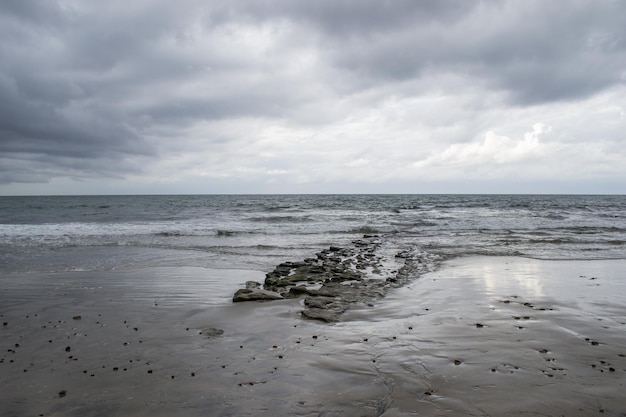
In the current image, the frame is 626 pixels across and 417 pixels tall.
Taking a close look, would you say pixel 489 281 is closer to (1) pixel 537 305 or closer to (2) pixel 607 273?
(1) pixel 537 305

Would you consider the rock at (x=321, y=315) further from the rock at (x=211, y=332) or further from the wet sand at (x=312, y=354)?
the rock at (x=211, y=332)

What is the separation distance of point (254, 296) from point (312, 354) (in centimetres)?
342

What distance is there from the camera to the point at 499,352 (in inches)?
206

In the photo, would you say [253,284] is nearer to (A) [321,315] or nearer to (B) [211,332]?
(A) [321,315]

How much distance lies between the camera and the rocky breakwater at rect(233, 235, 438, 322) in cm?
809

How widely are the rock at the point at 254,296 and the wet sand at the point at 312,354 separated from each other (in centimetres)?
33

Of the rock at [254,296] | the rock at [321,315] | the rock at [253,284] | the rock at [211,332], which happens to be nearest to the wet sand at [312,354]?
the rock at [211,332]

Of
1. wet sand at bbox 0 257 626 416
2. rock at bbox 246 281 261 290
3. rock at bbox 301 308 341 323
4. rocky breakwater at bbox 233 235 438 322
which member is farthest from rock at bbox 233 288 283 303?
rock at bbox 301 308 341 323

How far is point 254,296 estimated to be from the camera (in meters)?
8.39

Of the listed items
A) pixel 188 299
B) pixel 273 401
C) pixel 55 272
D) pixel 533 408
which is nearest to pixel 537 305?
pixel 533 408

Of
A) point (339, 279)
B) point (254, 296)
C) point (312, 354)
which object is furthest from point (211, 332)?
point (339, 279)

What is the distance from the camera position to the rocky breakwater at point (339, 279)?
8086mm

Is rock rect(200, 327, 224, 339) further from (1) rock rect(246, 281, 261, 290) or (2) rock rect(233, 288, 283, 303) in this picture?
(1) rock rect(246, 281, 261, 290)

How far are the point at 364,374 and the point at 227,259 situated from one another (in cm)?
1090
